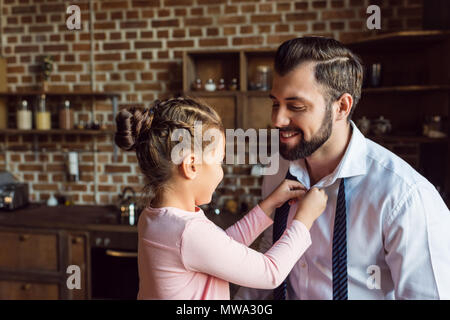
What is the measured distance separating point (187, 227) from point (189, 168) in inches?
6.6

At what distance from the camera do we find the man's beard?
135cm

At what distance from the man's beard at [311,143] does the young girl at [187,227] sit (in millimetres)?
281

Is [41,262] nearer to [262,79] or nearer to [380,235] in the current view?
[262,79]

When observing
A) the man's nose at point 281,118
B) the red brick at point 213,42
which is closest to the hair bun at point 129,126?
the man's nose at point 281,118

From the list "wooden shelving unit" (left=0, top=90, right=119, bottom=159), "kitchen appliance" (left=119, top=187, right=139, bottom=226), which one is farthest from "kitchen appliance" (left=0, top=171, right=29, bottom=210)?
"kitchen appliance" (left=119, top=187, right=139, bottom=226)

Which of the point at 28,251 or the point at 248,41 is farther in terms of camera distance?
the point at 248,41

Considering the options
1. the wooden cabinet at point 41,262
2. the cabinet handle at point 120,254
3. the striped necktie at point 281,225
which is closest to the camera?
the striped necktie at point 281,225

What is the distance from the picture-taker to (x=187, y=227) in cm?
100

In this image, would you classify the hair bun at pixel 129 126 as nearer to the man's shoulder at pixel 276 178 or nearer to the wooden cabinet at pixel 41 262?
the man's shoulder at pixel 276 178

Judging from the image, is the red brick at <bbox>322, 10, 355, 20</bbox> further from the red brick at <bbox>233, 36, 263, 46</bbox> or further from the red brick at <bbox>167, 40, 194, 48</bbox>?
the red brick at <bbox>167, 40, 194, 48</bbox>

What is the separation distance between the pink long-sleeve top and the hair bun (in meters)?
0.22

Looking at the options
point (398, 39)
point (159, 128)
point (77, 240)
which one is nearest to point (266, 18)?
point (398, 39)

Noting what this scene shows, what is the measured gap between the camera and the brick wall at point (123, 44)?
2.99m

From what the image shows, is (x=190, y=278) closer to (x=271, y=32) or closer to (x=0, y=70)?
(x=271, y=32)
